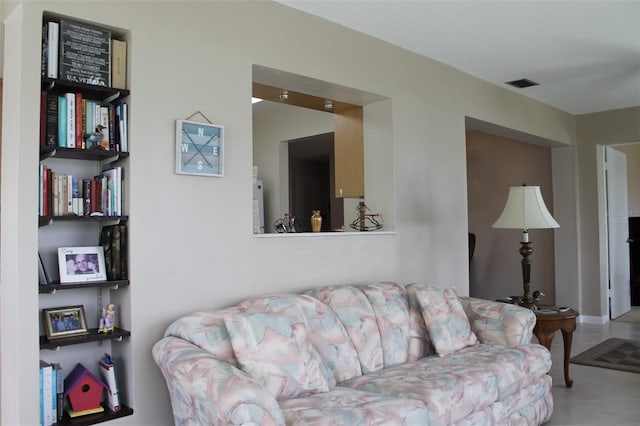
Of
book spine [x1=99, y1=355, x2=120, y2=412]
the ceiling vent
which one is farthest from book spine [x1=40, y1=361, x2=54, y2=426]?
the ceiling vent

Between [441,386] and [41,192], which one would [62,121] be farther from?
[441,386]

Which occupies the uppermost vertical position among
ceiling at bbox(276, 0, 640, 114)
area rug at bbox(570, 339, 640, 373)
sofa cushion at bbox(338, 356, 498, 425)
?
ceiling at bbox(276, 0, 640, 114)

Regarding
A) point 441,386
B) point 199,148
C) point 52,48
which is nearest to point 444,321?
point 441,386

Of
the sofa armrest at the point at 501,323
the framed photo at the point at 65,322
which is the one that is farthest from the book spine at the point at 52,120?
the sofa armrest at the point at 501,323

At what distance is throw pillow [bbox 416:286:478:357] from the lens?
11.0ft

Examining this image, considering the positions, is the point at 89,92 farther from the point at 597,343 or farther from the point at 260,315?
the point at 597,343

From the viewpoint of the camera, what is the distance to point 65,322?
2549mm

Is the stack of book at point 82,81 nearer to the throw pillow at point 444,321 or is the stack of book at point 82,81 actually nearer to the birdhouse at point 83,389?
the birdhouse at point 83,389

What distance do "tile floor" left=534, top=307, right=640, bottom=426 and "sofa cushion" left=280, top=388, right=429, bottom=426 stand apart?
158 cm

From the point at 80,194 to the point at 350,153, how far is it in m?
2.43

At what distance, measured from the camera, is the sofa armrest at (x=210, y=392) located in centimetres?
194

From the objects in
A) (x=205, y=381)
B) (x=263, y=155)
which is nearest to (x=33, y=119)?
(x=205, y=381)

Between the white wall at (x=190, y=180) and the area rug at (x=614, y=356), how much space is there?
2.02 metres

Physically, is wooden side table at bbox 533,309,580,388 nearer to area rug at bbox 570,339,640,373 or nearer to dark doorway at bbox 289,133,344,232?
area rug at bbox 570,339,640,373
